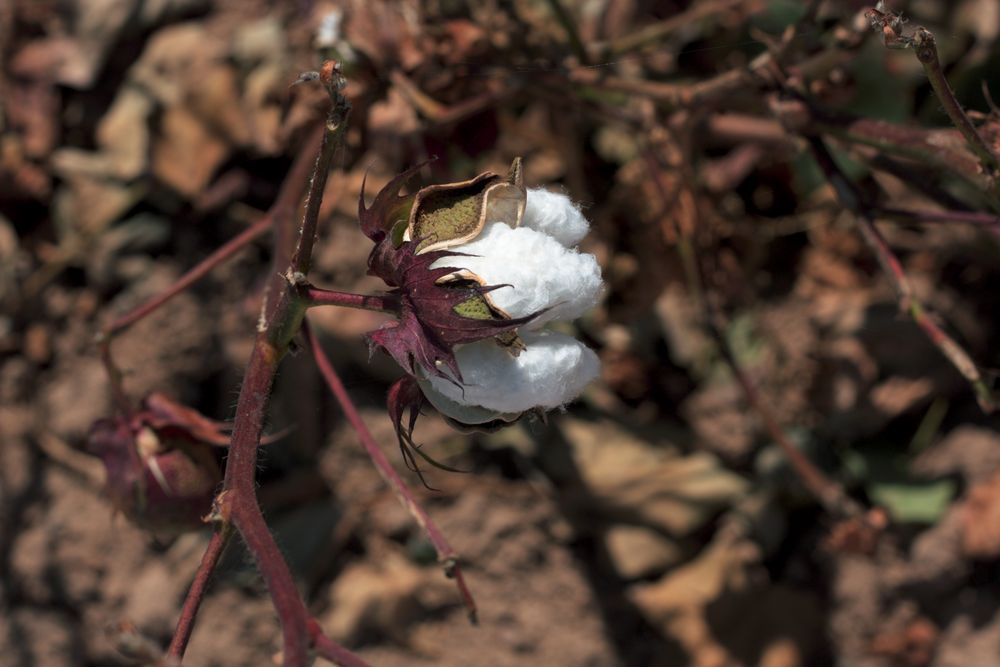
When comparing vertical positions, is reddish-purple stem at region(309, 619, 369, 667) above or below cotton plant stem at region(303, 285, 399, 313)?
below

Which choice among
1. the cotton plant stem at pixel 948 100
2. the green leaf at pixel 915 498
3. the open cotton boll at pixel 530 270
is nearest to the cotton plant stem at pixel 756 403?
the green leaf at pixel 915 498

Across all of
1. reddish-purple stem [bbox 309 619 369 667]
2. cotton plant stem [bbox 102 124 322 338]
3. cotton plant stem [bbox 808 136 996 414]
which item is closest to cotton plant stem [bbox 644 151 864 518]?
cotton plant stem [bbox 808 136 996 414]

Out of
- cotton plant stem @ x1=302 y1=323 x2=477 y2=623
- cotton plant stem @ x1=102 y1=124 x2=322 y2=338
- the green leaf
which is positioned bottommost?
the green leaf

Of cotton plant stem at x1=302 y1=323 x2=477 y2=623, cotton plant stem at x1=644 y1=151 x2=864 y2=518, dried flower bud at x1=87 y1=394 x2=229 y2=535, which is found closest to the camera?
cotton plant stem at x1=302 y1=323 x2=477 y2=623

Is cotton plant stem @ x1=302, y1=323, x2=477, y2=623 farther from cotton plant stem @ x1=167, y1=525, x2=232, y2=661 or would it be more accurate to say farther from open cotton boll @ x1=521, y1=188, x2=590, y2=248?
open cotton boll @ x1=521, y1=188, x2=590, y2=248

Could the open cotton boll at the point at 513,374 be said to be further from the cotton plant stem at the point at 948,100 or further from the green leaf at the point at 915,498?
the green leaf at the point at 915,498

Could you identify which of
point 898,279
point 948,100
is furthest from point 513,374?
point 898,279
